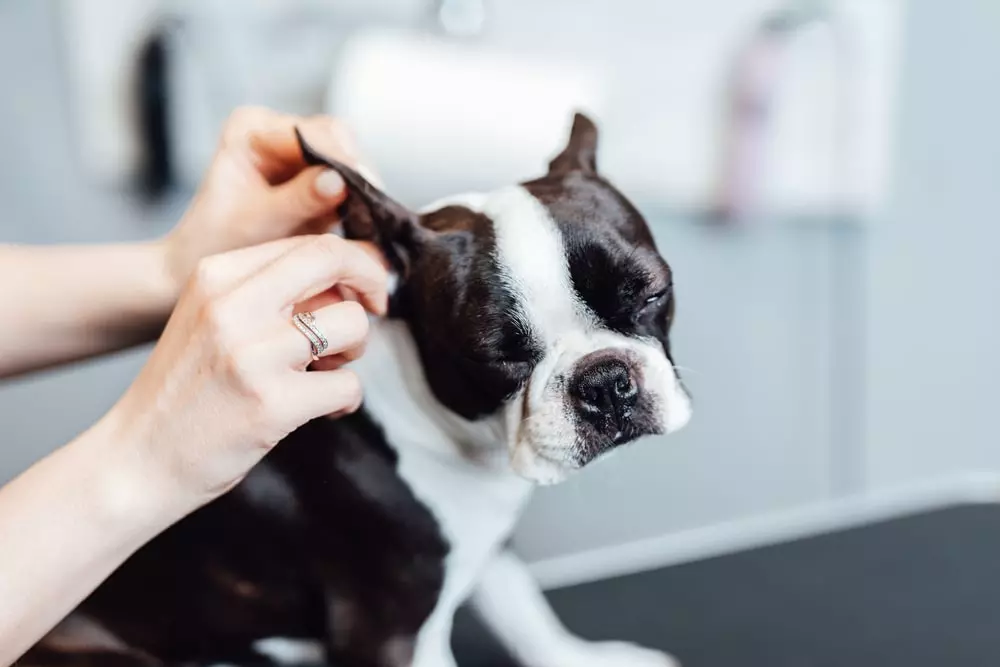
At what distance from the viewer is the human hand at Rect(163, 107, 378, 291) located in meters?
0.71

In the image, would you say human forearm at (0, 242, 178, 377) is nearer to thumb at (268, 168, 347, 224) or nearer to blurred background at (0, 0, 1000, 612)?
thumb at (268, 168, 347, 224)

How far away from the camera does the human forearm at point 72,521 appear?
0.57 metres

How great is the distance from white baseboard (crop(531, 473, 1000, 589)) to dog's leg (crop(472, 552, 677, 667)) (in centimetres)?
24

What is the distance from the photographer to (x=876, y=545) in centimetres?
117

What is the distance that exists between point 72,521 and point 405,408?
236 millimetres

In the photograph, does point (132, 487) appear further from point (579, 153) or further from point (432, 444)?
point (579, 153)

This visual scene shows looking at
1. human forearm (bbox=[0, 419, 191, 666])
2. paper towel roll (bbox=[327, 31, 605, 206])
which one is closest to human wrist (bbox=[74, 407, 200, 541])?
human forearm (bbox=[0, 419, 191, 666])

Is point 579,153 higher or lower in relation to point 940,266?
higher

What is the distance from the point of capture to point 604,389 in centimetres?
61

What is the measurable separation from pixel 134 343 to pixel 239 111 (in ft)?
0.70

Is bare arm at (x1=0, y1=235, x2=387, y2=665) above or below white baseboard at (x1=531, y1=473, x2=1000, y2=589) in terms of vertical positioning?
above

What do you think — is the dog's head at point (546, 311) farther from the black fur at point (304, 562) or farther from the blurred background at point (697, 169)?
the blurred background at point (697, 169)

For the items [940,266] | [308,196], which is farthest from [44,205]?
[940,266]

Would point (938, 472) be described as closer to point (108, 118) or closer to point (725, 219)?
point (725, 219)
